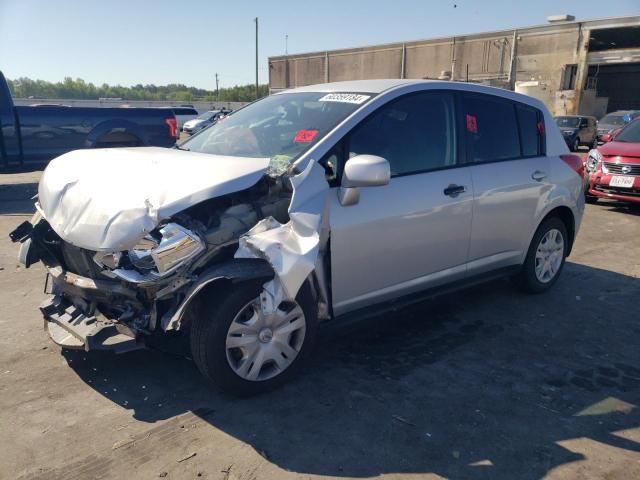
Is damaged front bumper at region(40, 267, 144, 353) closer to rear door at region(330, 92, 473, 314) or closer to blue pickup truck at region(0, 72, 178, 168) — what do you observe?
rear door at region(330, 92, 473, 314)

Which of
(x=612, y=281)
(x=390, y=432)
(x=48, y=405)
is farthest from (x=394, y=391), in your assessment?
(x=612, y=281)

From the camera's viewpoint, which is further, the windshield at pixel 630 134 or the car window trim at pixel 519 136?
the windshield at pixel 630 134

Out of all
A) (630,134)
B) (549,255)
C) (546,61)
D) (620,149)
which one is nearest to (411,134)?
(549,255)

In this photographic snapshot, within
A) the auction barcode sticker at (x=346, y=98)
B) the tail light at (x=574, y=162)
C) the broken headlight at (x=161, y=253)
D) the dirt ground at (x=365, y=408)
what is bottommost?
the dirt ground at (x=365, y=408)

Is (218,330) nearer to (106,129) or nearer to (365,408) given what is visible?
(365,408)

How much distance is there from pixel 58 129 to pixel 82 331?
24.8ft

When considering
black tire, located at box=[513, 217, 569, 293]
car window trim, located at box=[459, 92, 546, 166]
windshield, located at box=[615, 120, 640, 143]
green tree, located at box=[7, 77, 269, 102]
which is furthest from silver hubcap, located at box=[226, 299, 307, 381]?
green tree, located at box=[7, 77, 269, 102]

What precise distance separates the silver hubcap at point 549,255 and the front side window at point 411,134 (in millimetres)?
1626

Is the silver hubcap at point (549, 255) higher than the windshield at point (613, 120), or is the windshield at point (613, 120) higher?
the windshield at point (613, 120)

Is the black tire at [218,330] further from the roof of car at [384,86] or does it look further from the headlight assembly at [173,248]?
the roof of car at [384,86]

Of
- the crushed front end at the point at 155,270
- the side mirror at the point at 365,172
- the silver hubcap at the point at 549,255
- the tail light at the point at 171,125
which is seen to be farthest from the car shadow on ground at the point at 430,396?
the tail light at the point at 171,125

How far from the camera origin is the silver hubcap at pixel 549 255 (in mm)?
5062

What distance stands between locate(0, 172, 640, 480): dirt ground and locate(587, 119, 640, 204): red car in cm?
537

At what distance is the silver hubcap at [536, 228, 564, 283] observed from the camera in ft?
16.6
